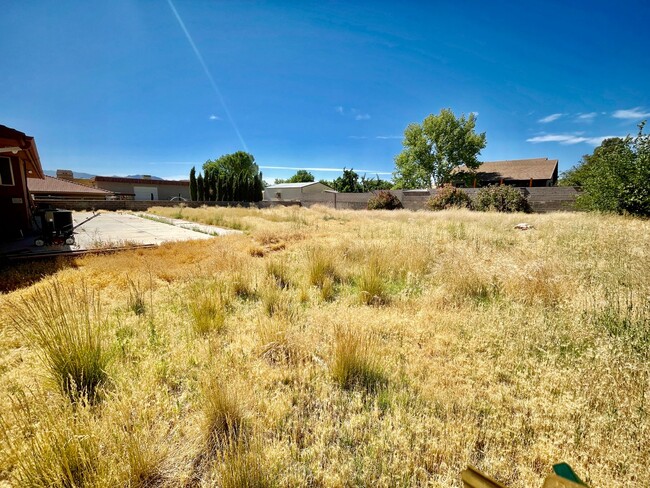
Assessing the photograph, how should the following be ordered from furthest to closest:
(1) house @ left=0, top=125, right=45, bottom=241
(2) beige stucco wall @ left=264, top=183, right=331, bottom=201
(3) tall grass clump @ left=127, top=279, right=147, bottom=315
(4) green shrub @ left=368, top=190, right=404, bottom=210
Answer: (2) beige stucco wall @ left=264, top=183, right=331, bottom=201
(4) green shrub @ left=368, top=190, right=404, bottom=210
(1) house @ left=0, top=125, right=45, bottom=241
(3) tall grass clump @ left=127, top=279, right=147, bottom=315

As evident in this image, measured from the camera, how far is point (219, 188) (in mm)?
36594

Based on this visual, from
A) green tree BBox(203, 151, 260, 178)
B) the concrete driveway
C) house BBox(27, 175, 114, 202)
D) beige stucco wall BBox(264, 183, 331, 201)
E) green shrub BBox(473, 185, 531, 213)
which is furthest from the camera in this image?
green tree BBox(203, 151, 260, 178)

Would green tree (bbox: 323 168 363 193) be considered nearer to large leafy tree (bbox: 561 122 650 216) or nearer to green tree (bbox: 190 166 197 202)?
green tree (bbox: 190 166 197 202)

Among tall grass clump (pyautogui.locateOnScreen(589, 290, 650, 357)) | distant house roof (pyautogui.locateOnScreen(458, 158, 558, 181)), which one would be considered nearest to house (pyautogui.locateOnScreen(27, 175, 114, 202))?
tall grass clump (pyautogui.locateOnScreen(589, 290, 650, 357))

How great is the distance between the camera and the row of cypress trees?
118ft

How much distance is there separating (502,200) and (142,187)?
47.7 meters

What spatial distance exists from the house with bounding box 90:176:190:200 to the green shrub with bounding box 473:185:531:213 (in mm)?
42857

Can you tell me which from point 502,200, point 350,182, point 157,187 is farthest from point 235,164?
point 502,200

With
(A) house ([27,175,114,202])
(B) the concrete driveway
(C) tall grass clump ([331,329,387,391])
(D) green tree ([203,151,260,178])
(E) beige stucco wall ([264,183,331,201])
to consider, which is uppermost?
(D) green tree ([203,151,260,178])

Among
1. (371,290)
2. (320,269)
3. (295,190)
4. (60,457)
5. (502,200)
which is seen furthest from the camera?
(295,190)

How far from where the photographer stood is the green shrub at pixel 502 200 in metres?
16.5

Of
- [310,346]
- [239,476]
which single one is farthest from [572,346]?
[239,476]

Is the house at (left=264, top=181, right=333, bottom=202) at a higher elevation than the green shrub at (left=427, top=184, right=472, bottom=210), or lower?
higher

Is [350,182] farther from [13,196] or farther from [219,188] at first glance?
[13,196]
